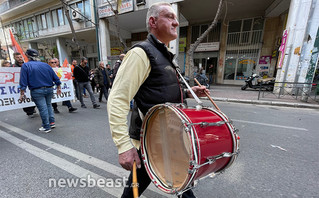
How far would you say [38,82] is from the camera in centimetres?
331

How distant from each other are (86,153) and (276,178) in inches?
119

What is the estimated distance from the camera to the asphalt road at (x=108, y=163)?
1.82 meters

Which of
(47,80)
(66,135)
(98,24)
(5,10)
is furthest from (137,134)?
(5,10)

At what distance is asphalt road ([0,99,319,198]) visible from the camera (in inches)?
71.5

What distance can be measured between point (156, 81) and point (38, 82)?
3.51 m

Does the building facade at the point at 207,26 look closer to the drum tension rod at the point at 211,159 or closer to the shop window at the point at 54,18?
the shop window at the point at 54,18

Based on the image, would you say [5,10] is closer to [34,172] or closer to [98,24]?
[98,24]

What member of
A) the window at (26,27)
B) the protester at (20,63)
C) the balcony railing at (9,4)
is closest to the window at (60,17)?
the balcony railing at (9,4)

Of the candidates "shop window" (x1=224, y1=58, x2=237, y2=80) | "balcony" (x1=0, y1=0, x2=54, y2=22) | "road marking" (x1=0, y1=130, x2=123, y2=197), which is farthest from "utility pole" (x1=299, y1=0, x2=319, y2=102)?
"balcony" (x1=0, y1=0, x2=54, y2=22)

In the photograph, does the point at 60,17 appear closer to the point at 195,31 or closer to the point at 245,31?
the point at 195,31

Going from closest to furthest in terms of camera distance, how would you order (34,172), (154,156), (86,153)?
(154,156)
(34,172)
(86,153)

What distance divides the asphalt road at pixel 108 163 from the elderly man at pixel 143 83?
106 cm

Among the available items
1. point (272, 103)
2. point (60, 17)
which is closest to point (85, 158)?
point (272, 103)

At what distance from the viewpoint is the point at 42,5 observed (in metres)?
17.0
